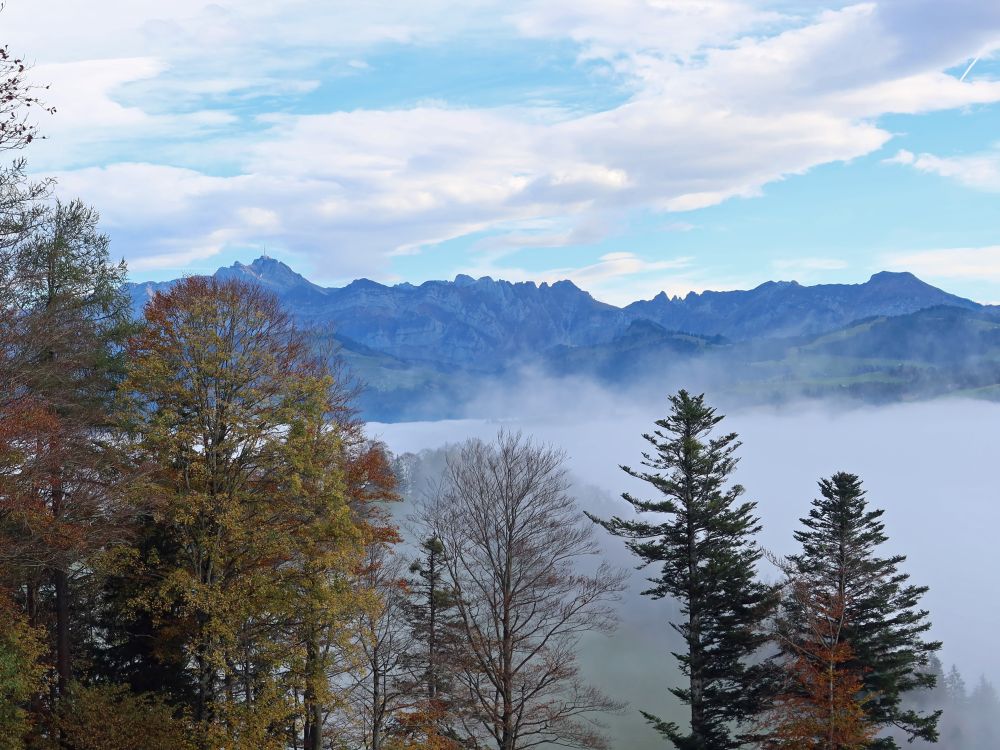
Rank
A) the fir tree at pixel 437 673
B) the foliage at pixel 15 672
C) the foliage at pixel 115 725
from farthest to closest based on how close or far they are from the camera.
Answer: the fir tree at pixel 437 673 → the foliage at pixel 115 725 → the foliage at pixel 15 672

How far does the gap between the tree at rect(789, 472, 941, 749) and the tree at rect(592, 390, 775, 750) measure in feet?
9.65

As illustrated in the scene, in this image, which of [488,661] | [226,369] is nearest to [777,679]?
[488,661]

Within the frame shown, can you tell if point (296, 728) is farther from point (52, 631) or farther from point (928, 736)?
point (928, 736)

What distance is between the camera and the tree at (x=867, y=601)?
1339 inches

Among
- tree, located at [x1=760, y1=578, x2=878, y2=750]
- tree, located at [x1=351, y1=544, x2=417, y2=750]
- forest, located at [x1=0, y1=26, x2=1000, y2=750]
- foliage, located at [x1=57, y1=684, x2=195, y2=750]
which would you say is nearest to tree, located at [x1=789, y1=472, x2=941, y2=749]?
tree, located at [x1=760, y1=578, x2=878, y2=750]

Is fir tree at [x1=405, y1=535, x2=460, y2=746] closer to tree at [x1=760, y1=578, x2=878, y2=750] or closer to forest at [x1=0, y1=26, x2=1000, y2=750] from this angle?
forest at [x1=0, y1=26, x2=1000, y2=750]

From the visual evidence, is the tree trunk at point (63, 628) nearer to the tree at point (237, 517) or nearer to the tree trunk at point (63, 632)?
the tree trunk at point (63, 632)

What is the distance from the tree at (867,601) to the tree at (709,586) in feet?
9.65

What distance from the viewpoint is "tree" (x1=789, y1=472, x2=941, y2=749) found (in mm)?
34000

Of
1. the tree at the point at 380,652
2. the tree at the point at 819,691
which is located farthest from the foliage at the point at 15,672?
the tree at the point at 819,691

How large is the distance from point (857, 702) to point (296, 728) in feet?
67.6

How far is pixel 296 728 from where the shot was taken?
2867cm

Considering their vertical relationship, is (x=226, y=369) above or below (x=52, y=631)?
above

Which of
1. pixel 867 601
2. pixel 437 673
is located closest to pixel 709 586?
pixel 867 601
